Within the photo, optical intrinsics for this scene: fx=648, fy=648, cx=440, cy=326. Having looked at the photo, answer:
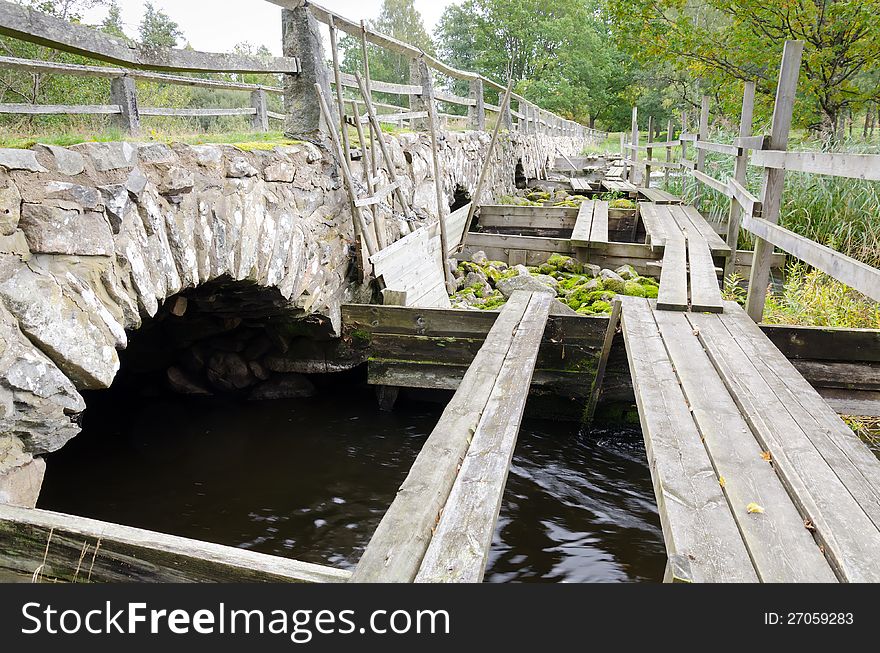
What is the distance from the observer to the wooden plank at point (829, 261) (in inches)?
108

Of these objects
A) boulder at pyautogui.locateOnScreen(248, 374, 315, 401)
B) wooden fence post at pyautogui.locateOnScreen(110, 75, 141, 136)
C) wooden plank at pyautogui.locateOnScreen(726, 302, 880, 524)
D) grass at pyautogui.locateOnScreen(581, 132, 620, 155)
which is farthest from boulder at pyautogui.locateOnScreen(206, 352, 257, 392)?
grass at pyautogui.locateOnScreen(581, 132, 620, 155)

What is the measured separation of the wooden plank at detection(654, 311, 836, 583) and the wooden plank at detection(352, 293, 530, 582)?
98 centimetres

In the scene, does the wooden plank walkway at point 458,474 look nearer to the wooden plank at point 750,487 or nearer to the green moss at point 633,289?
the wooden plank at point 750,487

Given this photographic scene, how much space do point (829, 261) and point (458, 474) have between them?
2.17 metres

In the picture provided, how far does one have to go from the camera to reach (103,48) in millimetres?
2703

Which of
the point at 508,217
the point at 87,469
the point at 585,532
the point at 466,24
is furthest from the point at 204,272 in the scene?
the point at 466,24

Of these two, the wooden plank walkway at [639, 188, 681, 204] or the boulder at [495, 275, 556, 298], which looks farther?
the wooden plank walkway at [639, 188, 681, 204]

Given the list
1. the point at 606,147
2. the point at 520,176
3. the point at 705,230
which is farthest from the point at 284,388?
the point at 606,147

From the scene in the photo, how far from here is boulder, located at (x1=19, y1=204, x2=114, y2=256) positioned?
2.38 m

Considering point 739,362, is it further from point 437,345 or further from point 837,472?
point 437,345

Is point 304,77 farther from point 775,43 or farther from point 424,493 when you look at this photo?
point 775,43

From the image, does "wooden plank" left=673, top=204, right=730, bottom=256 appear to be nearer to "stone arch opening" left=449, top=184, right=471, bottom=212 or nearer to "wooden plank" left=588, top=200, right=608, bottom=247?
"wooden plank" left=588, top=200, right=608, bottom=247

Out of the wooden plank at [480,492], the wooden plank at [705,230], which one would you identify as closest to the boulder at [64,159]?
the wooden plank at [480,492]

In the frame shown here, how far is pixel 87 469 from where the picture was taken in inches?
167
